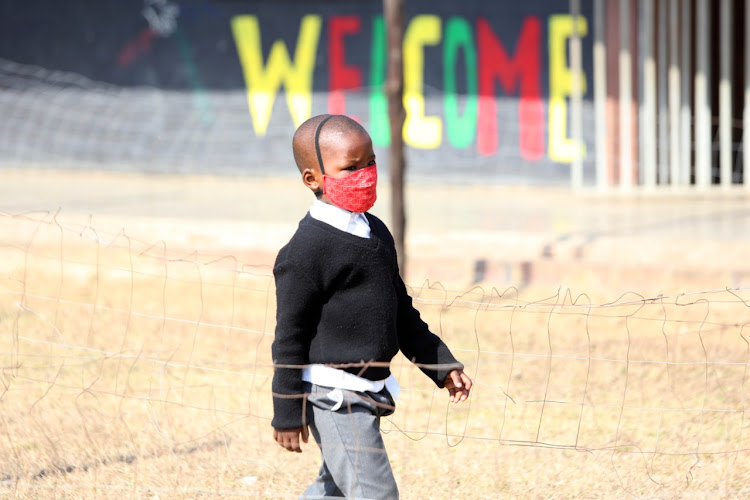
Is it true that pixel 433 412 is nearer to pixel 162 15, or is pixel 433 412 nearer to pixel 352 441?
pixel 352 441

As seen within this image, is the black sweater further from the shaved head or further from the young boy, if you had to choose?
the shaved head

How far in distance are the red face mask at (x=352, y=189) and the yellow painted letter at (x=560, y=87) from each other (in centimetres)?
906

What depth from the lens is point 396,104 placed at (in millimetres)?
6844

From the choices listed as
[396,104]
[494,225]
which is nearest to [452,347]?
[396,104]

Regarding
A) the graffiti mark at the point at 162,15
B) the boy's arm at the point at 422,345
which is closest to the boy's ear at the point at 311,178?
the boy's arm at the point at 422,345

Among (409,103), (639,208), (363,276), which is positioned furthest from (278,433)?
(409,103)

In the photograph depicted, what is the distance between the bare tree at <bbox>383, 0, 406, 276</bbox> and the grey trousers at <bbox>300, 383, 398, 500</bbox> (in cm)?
413

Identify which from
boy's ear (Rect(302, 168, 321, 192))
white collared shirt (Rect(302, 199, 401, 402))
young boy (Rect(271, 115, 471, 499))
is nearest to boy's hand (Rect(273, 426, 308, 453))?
young boy (Rect(271, 115, 471, 499))

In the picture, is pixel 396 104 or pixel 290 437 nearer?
pixel 290 437

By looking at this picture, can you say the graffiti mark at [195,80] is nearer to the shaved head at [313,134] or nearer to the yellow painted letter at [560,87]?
the yellow painted letter at [560,87]

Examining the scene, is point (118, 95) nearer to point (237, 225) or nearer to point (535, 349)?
point (237, 225)

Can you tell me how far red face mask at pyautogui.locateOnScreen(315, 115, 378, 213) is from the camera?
271cm

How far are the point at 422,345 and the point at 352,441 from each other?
0.43m

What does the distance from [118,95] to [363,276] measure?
10837mm
